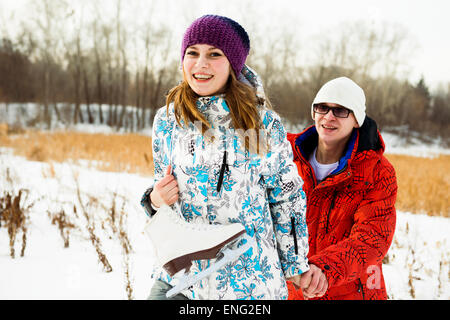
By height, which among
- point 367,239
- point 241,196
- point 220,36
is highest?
point 220,36

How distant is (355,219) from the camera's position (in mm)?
1506

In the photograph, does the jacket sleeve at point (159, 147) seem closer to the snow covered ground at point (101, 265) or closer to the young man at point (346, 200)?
the young man at point (346, 200)

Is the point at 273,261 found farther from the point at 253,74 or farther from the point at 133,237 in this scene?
the point at 133,237

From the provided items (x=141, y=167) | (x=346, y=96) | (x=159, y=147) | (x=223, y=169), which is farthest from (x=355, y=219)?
(x=141, y=167)

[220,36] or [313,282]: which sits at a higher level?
[220,36]

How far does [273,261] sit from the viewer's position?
1.22 meters

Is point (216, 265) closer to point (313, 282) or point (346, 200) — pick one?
point (313, 282)

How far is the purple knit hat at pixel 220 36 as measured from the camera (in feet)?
4.13

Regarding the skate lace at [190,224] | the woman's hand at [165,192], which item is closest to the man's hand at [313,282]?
the skate lace at [190,224]

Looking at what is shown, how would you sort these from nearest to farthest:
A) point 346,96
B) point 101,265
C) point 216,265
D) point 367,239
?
point 216,265 < point 367,239 < point 346,96 < point 101,265

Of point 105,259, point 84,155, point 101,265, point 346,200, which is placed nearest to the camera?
point 346,200

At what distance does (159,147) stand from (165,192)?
25cm

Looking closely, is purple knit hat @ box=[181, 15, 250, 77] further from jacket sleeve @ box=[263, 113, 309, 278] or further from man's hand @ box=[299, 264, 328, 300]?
man's hand @ box=[299, 264, 328, 300]
